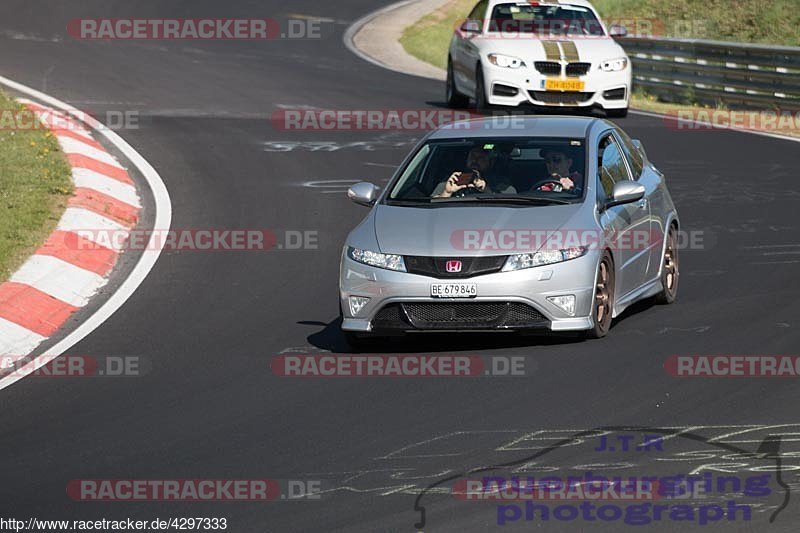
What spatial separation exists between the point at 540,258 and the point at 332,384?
5.32ft

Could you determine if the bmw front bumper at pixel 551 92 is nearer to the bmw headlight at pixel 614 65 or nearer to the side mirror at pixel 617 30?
the bmw headlight at pixel 614 65

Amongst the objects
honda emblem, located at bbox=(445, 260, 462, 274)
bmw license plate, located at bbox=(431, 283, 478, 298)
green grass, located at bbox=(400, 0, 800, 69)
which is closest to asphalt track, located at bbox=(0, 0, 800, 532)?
bmw license plate, located at bbox=(431, 283, 478, 298)

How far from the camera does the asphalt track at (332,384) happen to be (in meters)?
7.32

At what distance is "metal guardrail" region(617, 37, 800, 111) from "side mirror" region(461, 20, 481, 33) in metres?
4.51

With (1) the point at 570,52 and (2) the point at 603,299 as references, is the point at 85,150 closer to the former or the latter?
(1) the point at 570,52

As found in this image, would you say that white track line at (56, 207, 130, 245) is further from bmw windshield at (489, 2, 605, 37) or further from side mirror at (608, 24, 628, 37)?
side mirror at (608, 24, 628, 37)

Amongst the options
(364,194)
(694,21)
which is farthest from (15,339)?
(694,21)

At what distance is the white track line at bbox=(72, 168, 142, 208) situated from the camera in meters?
15.6

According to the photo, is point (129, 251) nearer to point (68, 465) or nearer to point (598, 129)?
point (598, 129)

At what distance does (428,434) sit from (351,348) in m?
2.39

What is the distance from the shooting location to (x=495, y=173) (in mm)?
10945

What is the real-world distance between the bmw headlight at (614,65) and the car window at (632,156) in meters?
9.37

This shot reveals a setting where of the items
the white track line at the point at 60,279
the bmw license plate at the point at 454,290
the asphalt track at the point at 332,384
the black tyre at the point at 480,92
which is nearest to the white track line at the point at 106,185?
the asphalt track at the point at 332,384

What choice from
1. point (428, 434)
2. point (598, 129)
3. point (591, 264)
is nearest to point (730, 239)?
point (598, 129)
